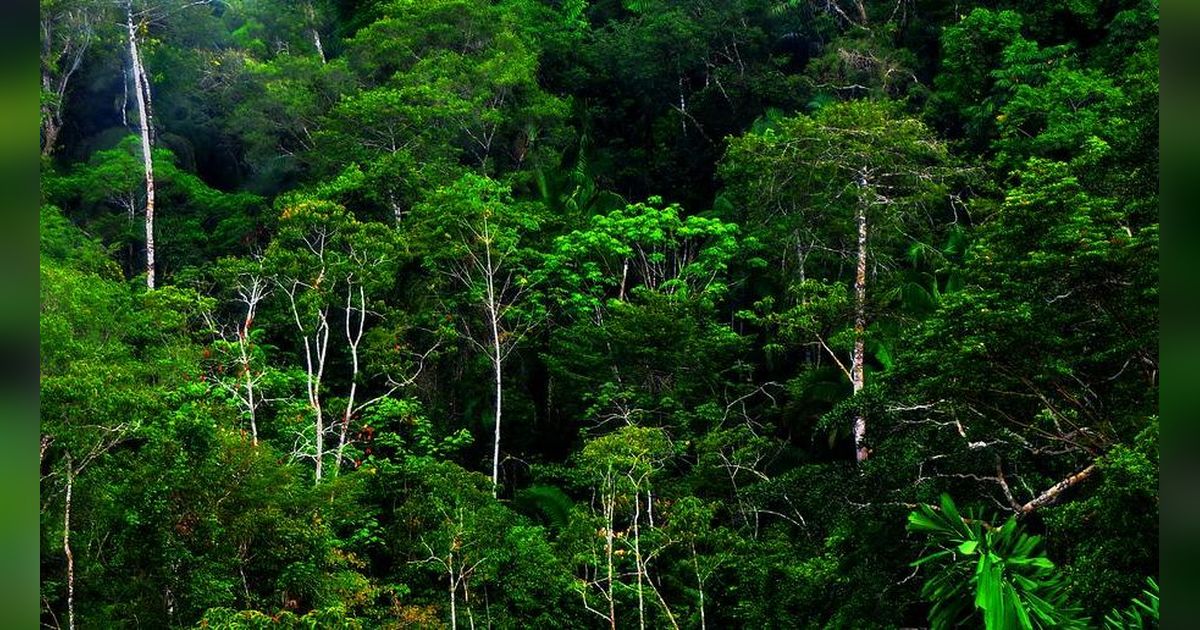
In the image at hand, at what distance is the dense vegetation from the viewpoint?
7.00 m

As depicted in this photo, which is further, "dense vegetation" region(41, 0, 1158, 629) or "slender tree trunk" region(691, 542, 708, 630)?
"slender tree trunk" region(691, 542, 708, 630)

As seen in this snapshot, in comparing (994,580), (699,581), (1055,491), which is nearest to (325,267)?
(699,581)

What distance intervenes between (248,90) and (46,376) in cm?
1154

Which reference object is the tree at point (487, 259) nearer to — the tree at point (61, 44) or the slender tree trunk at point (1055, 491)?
the tree at point (61, 44)

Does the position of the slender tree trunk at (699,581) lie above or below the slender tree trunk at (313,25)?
below

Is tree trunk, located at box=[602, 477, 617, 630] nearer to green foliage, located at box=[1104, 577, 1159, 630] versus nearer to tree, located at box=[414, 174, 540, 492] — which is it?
tree, located at box=[414, 174, 540, 492]

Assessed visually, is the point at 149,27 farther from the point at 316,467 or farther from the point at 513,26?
the point at 316,467

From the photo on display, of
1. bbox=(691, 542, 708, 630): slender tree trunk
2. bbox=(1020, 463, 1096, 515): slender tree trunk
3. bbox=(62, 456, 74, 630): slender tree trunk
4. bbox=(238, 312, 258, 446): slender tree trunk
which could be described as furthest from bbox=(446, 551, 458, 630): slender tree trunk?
bbox=(1020, 463, 1096, 515): slender tree trunk

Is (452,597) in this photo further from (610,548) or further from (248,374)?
(248,374)

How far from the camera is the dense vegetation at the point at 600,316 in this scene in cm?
700

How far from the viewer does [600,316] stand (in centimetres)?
1512

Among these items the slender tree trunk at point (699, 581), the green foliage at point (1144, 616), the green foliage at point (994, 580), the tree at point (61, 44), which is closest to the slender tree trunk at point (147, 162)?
the tree at point (61, 44)
